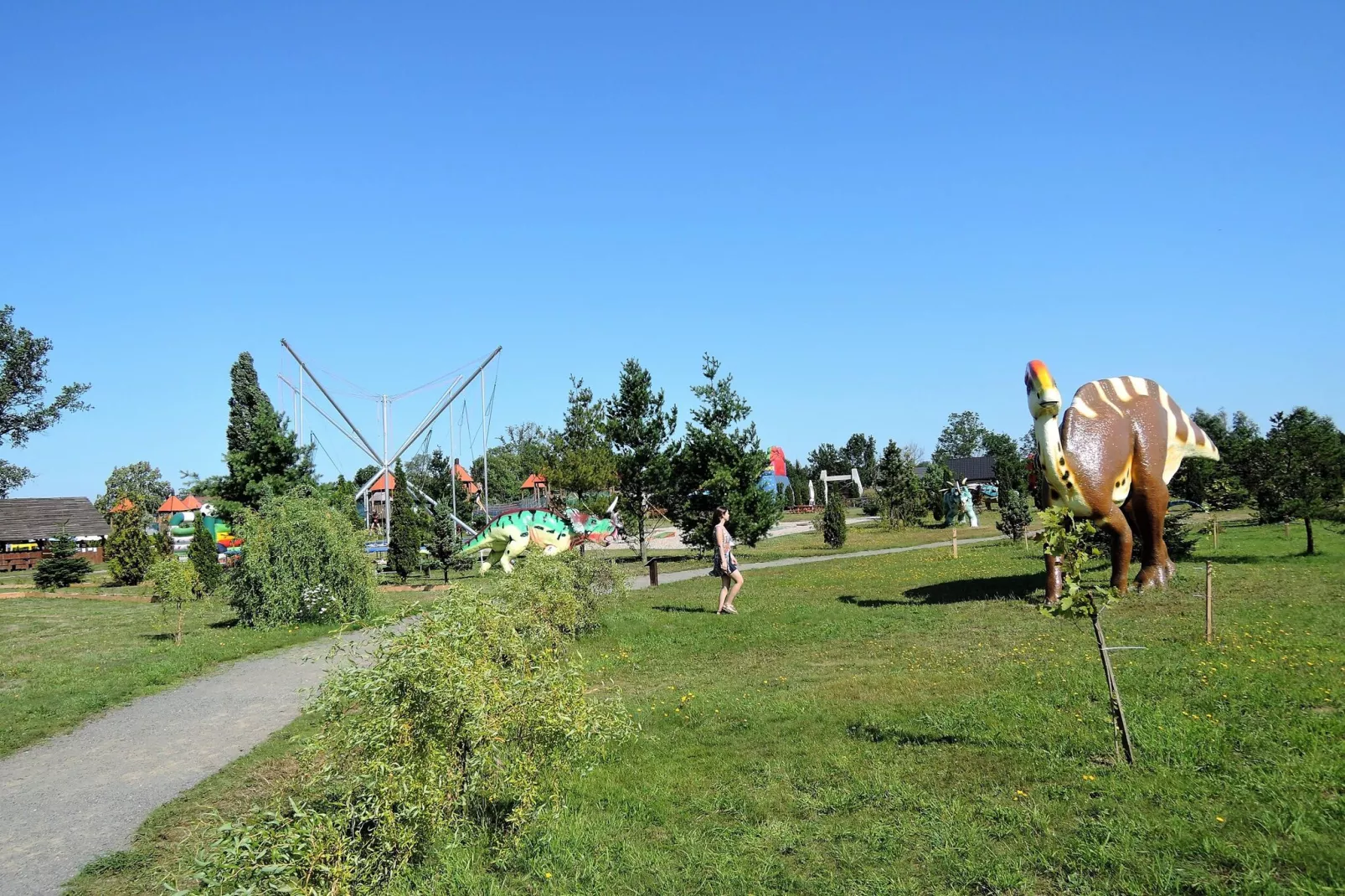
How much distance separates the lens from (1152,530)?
14.3 m

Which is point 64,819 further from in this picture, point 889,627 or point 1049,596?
point 1049,596

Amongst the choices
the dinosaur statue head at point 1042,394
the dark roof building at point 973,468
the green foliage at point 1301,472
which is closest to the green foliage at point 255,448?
the dinosaur statue head at point 1042,394

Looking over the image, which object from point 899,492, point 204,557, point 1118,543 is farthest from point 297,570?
point 899,492

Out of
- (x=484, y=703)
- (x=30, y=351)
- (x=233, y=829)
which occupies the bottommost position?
(x=233, y=829)

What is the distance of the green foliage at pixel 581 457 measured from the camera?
32.6 m

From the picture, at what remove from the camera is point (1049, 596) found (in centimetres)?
1417

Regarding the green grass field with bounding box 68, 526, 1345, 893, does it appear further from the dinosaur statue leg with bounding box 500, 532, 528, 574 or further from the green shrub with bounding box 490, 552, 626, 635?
the dinosaur statue leg with bounding box 500, 532, 528, 574

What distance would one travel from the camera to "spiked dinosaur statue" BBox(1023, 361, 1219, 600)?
1315cm

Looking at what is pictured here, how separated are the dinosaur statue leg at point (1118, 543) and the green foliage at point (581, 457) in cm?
1968

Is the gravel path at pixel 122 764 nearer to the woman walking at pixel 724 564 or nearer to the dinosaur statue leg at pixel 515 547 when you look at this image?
the woman walking at pixel 724 564

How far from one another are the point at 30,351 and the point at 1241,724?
176 feet

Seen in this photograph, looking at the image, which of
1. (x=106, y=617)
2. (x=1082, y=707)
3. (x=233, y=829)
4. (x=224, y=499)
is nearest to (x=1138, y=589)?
(x=1082, y=707)

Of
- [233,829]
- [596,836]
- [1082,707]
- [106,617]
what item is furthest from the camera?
[106,617]

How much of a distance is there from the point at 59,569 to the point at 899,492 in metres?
37.4
